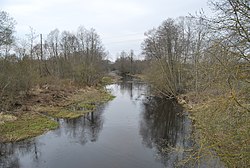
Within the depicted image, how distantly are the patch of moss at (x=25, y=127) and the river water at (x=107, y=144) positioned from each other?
0.57 m

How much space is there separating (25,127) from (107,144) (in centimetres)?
568

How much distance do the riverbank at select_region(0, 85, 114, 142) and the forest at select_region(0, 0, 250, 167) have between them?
0.80 m

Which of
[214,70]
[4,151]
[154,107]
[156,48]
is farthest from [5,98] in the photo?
[156,48]

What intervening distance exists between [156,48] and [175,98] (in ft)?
22.4

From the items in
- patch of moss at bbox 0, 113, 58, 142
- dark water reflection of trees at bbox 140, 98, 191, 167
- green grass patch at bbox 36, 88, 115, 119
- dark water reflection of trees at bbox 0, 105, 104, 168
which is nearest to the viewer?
dark water reflection of trees at bbox 0, 105, 104, 168

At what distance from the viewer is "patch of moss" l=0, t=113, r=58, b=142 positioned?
40.6ft

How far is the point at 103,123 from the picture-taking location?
52.4 feet

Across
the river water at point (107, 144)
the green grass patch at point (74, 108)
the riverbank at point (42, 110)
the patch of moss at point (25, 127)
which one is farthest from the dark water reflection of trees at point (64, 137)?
the green grass patch at point (74, 108)

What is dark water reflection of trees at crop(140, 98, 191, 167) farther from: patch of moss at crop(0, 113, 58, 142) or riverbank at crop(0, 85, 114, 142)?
patch of moss at crop(0, 113, 58, 142)

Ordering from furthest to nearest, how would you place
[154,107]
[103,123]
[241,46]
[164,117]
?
[154,107] < [164,117] < [103,123] < [241,46]

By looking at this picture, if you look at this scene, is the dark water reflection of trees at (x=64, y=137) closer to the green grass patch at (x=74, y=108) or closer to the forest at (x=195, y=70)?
the green grass patch at (x=74, y=108)

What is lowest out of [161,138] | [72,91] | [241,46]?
[161,138]

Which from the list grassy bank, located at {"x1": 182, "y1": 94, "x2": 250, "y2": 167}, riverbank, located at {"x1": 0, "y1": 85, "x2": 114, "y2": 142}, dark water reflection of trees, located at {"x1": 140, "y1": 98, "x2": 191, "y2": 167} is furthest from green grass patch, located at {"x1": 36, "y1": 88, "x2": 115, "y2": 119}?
grassy bank, located at {"x1": 182, "y1": 94, "x2": 250, "y2": 167}

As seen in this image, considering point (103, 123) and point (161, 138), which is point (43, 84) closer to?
point (103, 123)
